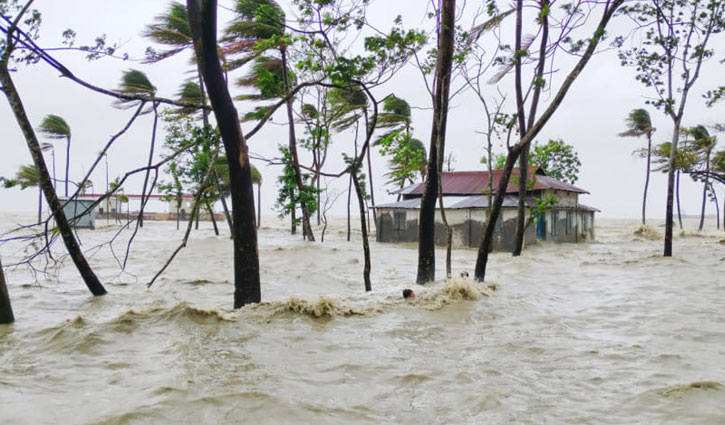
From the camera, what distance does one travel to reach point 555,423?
130 inches

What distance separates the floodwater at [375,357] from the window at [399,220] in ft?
51.6

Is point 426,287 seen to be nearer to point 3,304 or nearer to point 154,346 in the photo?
point 154,346

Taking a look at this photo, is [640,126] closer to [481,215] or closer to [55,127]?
[481,215]

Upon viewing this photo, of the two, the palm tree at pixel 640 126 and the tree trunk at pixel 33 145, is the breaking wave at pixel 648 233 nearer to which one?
the palm tree at pixel 640 126

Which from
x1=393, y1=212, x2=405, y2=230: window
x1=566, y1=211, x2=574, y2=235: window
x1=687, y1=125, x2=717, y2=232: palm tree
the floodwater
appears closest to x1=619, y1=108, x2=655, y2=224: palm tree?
x1=687, y1=125, x2=717, y2=232: palm tree

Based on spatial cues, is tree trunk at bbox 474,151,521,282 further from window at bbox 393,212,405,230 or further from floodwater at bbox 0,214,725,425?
window at bbox 393,212,405,230

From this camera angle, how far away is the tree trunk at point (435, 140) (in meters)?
8.82

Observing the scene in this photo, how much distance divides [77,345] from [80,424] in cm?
215

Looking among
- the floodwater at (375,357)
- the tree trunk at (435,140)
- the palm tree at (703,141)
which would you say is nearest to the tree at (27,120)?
the floodwater at (375,357)

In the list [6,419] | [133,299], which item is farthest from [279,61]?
[6,419]

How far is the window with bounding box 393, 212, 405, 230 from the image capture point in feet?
81.5

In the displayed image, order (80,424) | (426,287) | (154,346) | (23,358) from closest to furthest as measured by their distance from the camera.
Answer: (80,424) → (23,358) → (154,346) → (426,287)

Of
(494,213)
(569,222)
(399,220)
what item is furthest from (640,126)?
(494,213)

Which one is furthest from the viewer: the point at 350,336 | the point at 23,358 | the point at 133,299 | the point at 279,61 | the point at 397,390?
the point at 279,61
